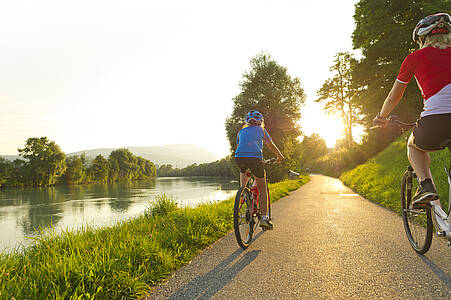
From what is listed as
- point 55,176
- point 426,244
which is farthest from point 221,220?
point 55,176

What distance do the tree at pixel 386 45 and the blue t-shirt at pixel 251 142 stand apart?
15459 mm

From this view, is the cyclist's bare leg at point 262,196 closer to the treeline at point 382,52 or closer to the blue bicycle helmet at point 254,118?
the blue bicycle helmet at point 254,118

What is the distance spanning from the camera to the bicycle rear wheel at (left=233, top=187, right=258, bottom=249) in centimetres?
335

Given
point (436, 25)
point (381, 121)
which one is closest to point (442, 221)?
point (381, 121)

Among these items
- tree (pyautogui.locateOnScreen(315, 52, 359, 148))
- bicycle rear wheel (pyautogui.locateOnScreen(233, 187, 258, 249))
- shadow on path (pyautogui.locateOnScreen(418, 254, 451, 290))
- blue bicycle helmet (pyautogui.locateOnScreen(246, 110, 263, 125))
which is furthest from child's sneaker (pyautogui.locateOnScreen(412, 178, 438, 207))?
tree (pyautogui.locateOnScreen(315, 52, 359, 148))

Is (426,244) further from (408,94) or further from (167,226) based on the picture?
(408,94)

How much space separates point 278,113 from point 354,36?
8.16 m

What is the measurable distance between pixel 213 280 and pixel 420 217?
258 centimetres

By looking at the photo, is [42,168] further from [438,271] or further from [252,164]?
[438,271]

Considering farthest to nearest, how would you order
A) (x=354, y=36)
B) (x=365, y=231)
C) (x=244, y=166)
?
(x=354, y=36) < (x=365, y=231) < (x=244, y=166)

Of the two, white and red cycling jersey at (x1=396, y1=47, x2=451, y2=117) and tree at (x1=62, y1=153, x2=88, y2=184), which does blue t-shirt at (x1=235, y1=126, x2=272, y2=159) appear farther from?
tree at (x1=62, y1=153, x2=88, y2=184)

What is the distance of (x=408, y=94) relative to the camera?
50.5 ft

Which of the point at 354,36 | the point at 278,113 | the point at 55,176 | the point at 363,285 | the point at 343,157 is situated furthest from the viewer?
the point at 55,176

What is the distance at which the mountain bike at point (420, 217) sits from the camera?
2.34m
